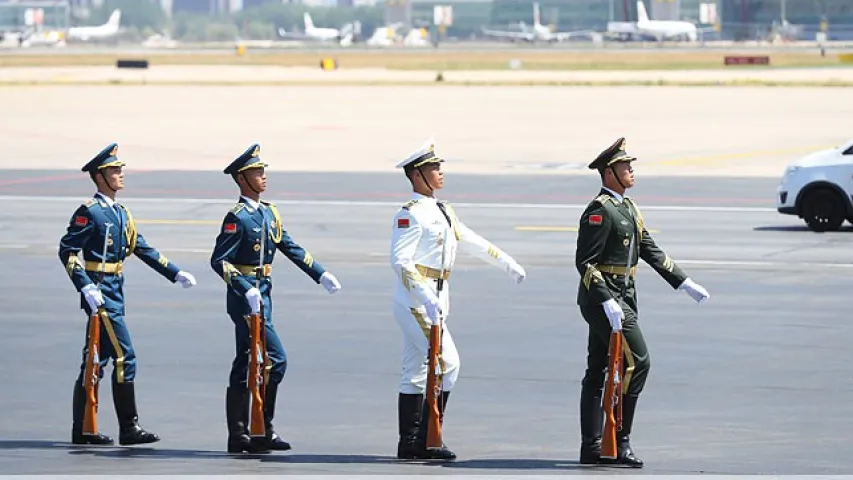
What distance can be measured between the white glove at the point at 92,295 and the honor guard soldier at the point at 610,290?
3274mm

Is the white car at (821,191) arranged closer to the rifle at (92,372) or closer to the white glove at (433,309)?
the white glove at (433,309)

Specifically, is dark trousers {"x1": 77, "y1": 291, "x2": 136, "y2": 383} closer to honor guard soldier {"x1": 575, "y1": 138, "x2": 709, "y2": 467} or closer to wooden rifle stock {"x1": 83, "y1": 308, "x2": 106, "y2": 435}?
wooden rifle stock {"x1": 83, "y1": 308, "x2": 106, "y2": 435}

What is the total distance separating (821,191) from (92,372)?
17428 mm

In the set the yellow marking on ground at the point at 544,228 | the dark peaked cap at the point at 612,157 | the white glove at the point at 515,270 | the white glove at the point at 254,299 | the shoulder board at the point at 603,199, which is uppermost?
the dark peaked cap at the point at 612,157

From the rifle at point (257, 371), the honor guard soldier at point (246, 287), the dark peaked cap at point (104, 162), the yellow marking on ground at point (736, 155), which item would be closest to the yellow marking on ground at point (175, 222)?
the yellow marking on ground at point (736, 155)

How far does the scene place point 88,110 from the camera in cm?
6253

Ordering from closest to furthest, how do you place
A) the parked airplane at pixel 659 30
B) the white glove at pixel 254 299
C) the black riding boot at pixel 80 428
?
the white glove at pixel 254 299, the black riding boot at pixel 80 428, the parked airplane at pixel 659 30

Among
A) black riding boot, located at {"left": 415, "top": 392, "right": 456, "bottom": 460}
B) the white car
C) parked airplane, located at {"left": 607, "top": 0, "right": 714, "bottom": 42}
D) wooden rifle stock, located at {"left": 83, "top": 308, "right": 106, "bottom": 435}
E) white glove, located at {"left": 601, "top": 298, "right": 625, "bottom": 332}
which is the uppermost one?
white glove, located at {"left": 601, "top": 298, "right": 625, "bottom": 332}

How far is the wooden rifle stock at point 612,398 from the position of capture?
10.9m

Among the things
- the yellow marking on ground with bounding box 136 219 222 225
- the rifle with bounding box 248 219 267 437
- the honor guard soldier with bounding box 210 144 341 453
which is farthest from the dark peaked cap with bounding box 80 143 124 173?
the yellow marking on ground with bounding box 136 219 222 225

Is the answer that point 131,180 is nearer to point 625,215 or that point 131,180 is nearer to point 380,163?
point 380,163

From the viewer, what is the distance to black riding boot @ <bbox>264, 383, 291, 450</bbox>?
11.4 metres

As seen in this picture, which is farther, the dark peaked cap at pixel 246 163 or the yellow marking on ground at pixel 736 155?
the yellow marking on ground at pixel 736 155

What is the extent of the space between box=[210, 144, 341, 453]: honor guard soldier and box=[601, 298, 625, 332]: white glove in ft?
7.46
